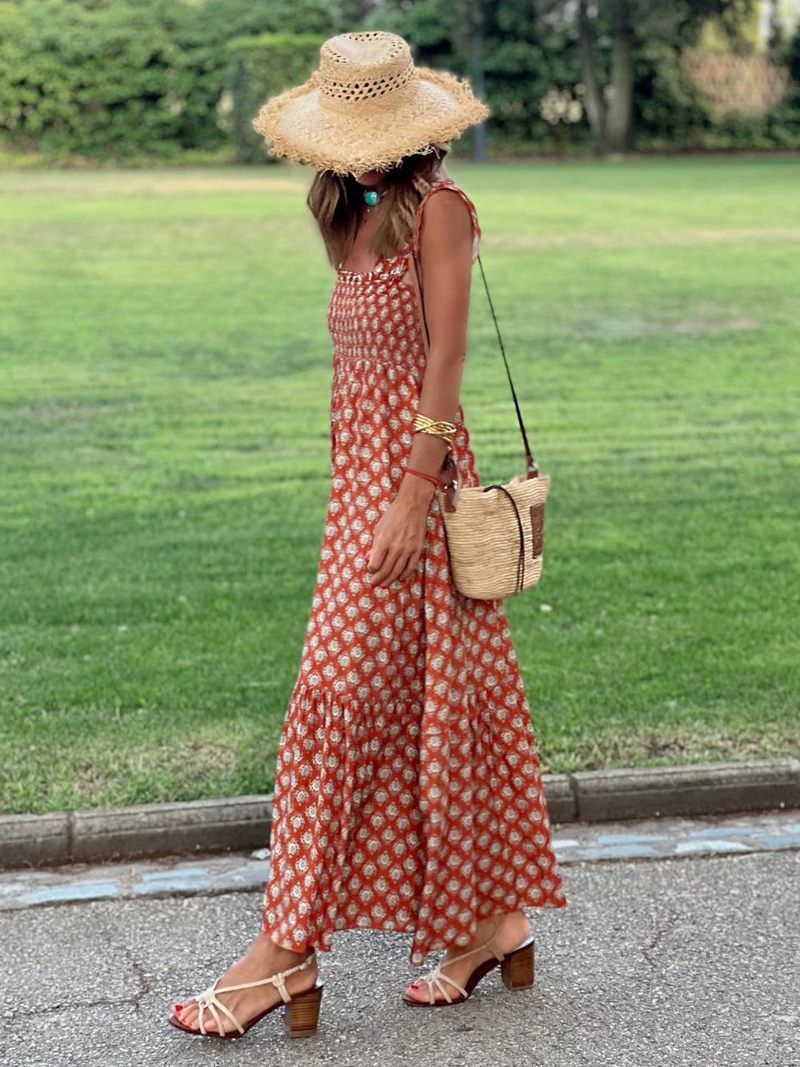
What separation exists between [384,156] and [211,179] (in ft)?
96.3

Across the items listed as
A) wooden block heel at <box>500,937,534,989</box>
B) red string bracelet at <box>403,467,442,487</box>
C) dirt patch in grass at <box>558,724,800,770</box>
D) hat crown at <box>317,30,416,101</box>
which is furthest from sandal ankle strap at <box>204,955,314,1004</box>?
hat crown at <box>317,30,416,101</box>

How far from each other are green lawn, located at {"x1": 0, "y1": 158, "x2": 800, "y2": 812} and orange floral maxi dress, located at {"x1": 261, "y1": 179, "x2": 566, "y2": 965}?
1350 millimetres

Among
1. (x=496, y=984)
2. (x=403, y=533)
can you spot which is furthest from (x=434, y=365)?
(x=496, y=984)

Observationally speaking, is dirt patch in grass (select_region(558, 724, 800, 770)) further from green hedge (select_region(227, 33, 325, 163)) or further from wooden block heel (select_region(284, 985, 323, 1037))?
green hedge (select_region(227, 33, 325, 163))

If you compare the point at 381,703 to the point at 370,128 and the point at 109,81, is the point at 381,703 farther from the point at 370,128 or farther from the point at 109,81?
the point at 109,81

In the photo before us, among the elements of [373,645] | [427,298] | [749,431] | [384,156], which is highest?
[384,156]

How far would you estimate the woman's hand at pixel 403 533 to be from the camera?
342 cm

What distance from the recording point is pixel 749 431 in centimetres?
1029

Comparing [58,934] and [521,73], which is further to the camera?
[521,73]

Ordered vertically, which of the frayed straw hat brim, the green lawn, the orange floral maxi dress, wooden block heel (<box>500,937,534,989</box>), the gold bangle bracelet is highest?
the frayed straw hat brim

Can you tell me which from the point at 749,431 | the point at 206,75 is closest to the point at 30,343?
the point at 749,431

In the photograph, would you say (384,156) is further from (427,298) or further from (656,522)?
(656,522)

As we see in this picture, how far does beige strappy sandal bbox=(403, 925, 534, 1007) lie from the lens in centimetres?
375

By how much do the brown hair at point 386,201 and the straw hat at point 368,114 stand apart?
49 millimetres
